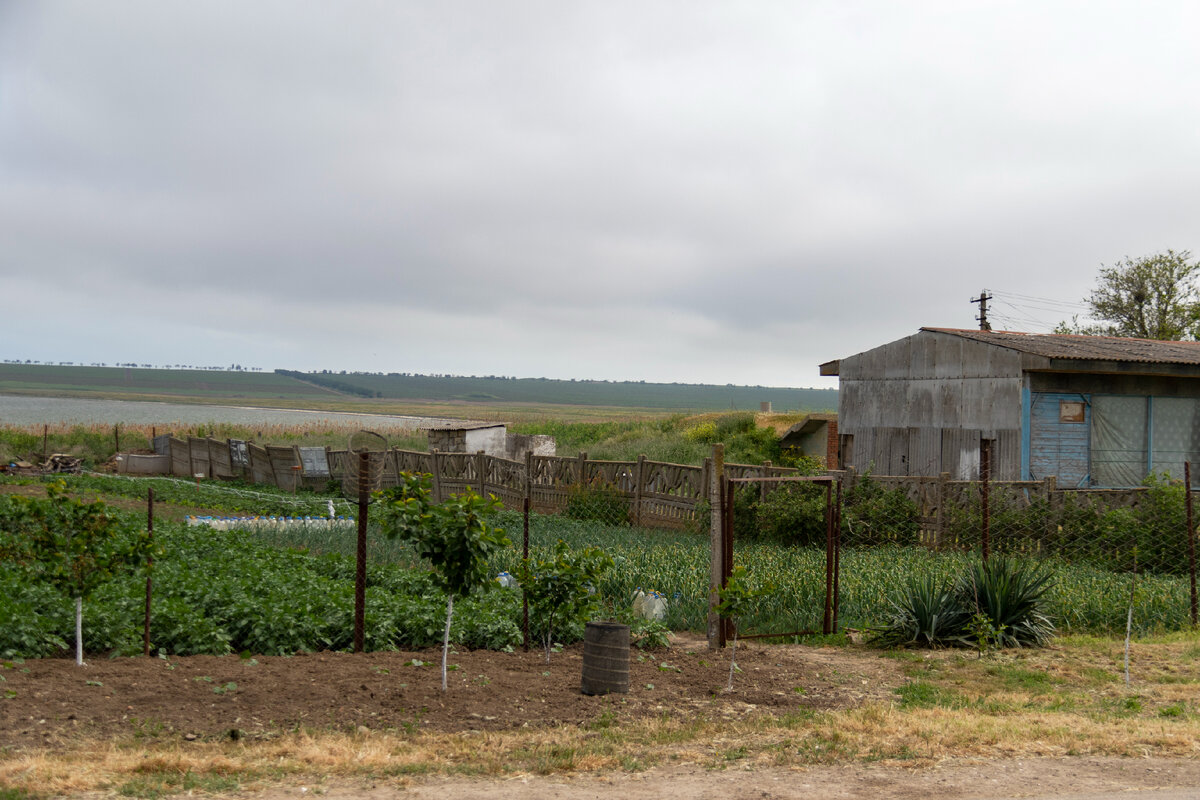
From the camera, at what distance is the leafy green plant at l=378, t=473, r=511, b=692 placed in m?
7.70

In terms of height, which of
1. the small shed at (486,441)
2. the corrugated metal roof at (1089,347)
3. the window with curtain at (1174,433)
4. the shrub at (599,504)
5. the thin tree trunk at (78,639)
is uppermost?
the corrugated metal roof at (1089,347)

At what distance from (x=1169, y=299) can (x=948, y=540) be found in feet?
123

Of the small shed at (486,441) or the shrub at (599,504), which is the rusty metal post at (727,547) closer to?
the shrub at (599,504)

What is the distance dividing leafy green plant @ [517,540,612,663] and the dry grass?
5.37ft

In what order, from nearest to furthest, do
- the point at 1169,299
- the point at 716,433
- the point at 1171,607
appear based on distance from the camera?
the point at 1171,607
the point at 716,433
the point at 1169,299

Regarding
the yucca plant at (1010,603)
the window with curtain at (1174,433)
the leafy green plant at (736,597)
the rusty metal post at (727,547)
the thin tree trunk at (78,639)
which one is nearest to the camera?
the thin tree trunk at (78,639)

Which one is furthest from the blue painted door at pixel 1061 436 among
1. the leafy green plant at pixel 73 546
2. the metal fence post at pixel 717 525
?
the leafy green plant at pixel 73 546

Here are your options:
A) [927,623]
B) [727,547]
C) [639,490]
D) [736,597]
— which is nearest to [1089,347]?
[639,490]

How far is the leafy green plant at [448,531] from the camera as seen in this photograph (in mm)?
7699

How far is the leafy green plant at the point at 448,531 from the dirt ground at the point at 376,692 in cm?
61

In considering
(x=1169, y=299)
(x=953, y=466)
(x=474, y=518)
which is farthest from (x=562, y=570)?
(x=1169, y=299)

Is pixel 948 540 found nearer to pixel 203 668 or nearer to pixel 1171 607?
pixel 1171 607

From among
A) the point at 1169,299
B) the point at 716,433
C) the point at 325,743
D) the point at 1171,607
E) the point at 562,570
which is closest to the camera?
the point at 325,743

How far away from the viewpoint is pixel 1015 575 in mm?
10797
